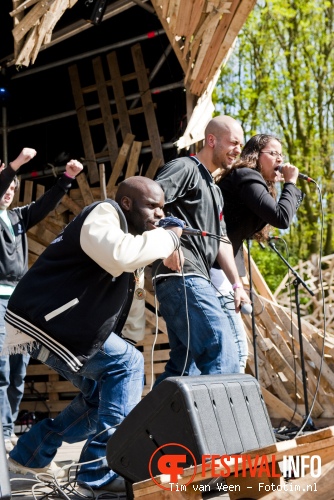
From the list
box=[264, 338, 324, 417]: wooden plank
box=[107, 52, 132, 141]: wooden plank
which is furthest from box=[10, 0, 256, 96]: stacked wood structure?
box=[264, 338, 324, 417]: wooden plank

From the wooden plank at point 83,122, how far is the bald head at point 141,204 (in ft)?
16.0

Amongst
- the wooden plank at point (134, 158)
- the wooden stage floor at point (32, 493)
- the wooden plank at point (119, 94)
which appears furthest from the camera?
the wooden plank at point (119, 94)

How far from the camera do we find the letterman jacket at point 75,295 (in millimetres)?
3627

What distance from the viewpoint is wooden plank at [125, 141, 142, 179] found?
8.27 m

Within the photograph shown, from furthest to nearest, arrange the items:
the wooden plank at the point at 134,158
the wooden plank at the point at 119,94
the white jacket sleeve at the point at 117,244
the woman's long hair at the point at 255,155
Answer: the wooden plank at the point at 119,94 < the wooden plank at the point at 134,158 < the woman's long hair at the point at 255,155 < the white jacket sleeve at the point at 117,244

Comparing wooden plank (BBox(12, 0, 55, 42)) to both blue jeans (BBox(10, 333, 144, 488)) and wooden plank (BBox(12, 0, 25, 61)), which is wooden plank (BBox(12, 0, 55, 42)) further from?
blue jeans (BBox(10, 333, 144, 488))

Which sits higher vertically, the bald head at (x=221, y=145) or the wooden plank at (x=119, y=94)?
the wooden plank at (x=119, y=94)

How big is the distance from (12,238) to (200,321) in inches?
80.1

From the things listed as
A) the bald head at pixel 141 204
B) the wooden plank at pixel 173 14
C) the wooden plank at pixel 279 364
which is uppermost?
the wooden plank at pixel 173 14

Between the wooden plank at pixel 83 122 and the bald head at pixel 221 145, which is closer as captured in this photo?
the bald head at pixel 221 145

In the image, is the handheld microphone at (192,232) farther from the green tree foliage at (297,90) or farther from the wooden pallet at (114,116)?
the green tree foliage at (297,90)

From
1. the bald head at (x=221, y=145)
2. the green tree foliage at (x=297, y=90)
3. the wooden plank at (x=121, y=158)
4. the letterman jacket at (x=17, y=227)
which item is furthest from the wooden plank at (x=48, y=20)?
the green tree foliage at (x=297, y=90)

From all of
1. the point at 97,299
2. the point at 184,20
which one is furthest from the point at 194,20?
the point at 97,299

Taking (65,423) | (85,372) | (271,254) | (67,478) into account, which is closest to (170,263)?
(85,372)
